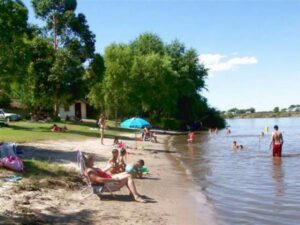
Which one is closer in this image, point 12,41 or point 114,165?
point 114,165

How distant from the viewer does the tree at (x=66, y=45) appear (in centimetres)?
4803

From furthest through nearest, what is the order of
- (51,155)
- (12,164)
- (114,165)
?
(51,155), (114,165), (12,164)

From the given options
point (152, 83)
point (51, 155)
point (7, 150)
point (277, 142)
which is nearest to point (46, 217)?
point (7, 150)

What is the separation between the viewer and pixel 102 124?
28688 millimetres

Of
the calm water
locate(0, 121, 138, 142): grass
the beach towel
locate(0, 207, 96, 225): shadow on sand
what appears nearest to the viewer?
locate(0, 207, 96, 225): shadow on sand

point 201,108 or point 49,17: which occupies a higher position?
point 49,17

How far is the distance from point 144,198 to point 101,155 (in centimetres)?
969

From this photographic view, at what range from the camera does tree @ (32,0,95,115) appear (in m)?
48.0

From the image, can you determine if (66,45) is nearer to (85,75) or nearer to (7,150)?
(85,75)

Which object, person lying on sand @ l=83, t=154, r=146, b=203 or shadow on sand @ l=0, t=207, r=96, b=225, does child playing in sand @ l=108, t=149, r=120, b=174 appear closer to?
person lying on sand @ l=83, t=154, r=146, b=203

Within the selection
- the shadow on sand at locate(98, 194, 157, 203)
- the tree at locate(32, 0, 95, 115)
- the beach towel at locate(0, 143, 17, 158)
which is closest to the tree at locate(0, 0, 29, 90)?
the beach towel at locate(0, 143, 17, 158)

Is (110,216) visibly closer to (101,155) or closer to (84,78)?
(101,155)

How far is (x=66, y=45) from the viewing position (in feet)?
167

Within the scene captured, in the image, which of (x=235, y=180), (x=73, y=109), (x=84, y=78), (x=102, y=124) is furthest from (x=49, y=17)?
(x=235, y=180)
